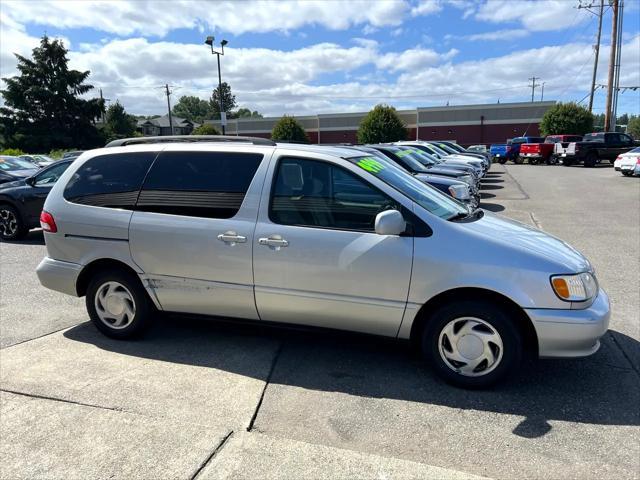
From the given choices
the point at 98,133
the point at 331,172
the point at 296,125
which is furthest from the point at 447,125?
the point at 331,172

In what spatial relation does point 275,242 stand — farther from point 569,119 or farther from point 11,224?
point 569,119

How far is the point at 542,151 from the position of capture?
109 ft

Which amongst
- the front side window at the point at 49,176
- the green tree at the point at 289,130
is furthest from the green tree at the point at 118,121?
the front side window at the point at 49,176

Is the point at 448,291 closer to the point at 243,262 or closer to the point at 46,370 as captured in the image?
the point at 243,262

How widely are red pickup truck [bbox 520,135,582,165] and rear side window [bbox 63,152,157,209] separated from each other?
110ft

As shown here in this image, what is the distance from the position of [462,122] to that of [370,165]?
199ft

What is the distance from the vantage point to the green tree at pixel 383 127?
2031 inches

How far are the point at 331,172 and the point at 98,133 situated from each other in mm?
60352

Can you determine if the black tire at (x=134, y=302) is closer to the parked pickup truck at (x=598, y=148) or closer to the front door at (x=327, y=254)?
the front door at (x=327, y=254)

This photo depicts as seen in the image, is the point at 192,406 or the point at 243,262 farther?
the point at 243,262

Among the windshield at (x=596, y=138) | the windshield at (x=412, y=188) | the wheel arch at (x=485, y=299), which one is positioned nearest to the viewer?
the wheel arch at (x=485, y=299)

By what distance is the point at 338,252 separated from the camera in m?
3.60

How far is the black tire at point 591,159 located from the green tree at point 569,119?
55.4 ft

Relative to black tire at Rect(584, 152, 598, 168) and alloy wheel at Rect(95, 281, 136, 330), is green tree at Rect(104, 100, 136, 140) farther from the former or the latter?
alloy wheel at Rect(95, 281, 136, 330)
